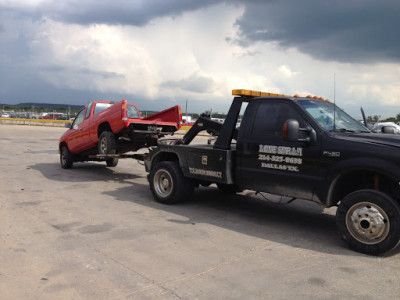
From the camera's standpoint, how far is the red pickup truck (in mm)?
9727

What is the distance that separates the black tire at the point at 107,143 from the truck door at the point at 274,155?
15.1 ft

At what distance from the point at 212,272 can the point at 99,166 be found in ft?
31.3

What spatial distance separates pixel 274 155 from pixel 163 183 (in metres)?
2.62

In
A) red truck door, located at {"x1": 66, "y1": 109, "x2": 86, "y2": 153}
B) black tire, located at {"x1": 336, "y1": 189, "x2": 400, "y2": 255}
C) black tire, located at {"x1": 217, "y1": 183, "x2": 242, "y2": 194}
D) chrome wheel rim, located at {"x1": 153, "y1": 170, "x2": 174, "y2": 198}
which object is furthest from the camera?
red truck door, located at {"x1": 66, "y1": 109, "x2": 86, "y2": 153}

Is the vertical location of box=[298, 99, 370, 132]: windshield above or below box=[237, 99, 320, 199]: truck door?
above

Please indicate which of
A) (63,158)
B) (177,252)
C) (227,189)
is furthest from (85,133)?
(177,252)

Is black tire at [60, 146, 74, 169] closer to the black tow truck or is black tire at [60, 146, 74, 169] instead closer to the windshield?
the black tow truck

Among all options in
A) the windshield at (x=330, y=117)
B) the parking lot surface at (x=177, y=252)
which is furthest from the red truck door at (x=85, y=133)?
the windshield at (x=330, y=117)

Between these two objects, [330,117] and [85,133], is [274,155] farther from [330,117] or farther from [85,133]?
[85,133]

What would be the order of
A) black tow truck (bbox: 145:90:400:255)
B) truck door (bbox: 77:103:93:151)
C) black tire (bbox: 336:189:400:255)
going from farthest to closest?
1. truck door (bbox: 77:103:93:151)
2. black tow truck (bbox: 145:90:400:255)
3. black tire (bbox: 336:189:400:255)

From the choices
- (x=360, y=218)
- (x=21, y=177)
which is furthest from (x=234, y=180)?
(x=21, y=177)

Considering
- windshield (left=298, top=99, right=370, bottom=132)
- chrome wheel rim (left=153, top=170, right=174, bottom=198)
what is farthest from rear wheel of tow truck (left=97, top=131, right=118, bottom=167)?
windshield (left=298, top=99, right=370, bottom=132)

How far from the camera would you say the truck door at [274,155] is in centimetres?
533

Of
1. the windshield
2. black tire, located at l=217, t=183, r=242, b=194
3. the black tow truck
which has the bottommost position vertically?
black tire, located at l=217, t=183, r=242, b=194
